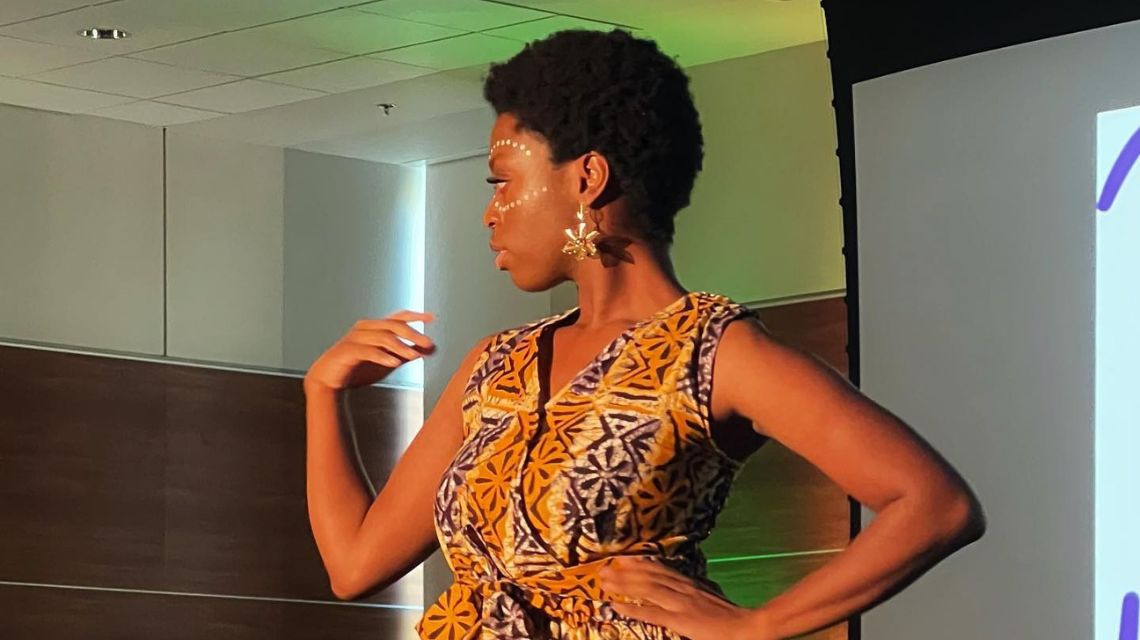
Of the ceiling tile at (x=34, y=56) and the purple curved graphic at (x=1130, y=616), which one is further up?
the ceiling tile at (x=34, y=56)

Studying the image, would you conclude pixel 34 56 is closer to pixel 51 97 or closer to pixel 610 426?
pixel 51 97

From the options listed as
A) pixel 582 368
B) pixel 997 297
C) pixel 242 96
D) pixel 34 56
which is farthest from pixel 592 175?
pixel 242 96

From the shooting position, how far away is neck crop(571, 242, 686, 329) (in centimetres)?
167

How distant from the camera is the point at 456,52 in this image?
5.66m

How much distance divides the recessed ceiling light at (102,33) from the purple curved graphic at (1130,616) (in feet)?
9.88

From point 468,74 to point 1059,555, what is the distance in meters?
2.38

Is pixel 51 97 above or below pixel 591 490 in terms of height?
above

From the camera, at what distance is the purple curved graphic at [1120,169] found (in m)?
4.25

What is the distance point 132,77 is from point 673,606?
15.3 feet

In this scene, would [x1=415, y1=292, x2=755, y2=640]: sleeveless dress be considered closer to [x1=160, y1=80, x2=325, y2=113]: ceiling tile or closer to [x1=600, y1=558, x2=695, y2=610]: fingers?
[x1=600, y1=558, x2=695, y2=610]: fingers

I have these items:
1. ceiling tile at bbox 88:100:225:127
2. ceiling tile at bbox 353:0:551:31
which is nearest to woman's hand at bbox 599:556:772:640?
ceiling tile at bbox 353:0:551:31

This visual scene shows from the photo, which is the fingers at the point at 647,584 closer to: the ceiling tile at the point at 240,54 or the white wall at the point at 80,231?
the ceiling tile at the point at 240,54

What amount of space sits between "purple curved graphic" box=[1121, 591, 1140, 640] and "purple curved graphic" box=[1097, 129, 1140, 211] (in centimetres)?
84

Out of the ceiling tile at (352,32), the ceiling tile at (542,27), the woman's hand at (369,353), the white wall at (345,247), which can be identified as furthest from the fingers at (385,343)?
the white wall at (345,247)
